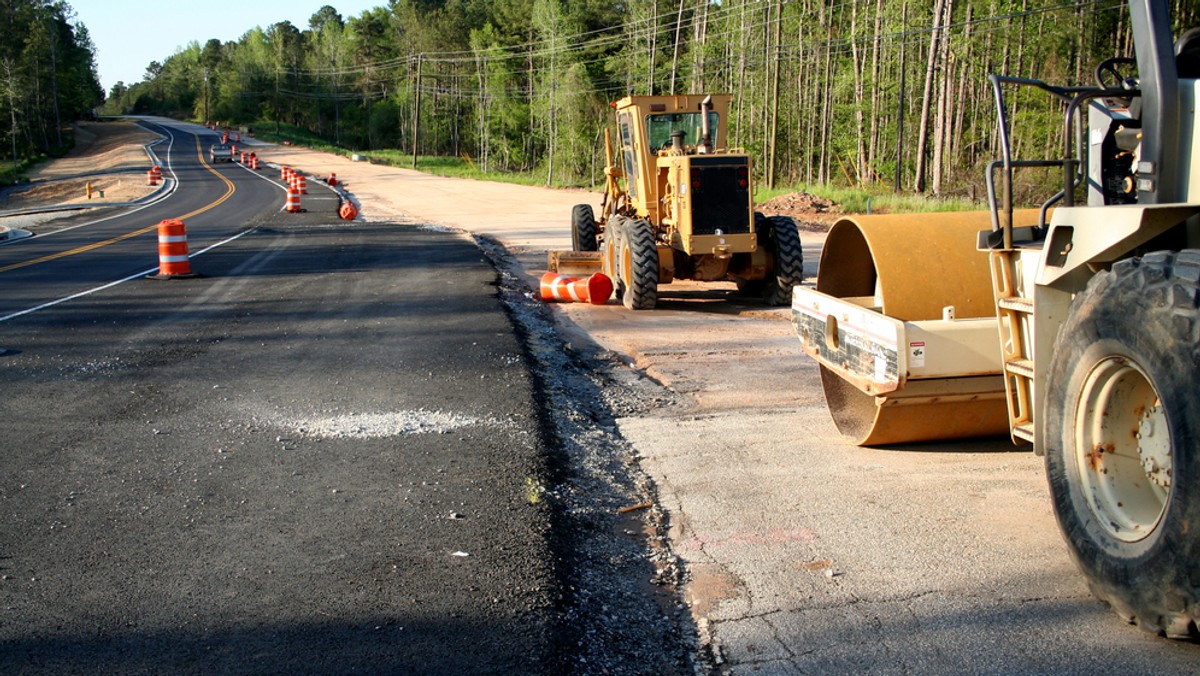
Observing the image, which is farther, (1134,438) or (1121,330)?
(1134,438)

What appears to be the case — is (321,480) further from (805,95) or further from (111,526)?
(805,95)

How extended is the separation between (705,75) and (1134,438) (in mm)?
61007

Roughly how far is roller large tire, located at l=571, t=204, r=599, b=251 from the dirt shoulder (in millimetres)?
33921

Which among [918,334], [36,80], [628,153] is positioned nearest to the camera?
[918,334]

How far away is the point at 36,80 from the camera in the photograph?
285ft

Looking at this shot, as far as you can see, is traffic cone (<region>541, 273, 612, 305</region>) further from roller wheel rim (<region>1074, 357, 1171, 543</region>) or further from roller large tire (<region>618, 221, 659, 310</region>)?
roller wheel rim (<region>1074, 357, 1171, 543</region>)

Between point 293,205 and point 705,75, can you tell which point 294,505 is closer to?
point 293,205

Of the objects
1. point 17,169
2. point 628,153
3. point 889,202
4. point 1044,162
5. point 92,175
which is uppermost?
point 17,169

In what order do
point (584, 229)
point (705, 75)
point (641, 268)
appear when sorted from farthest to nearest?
point (705, 75)
point (584, 229)
point (641, 268)

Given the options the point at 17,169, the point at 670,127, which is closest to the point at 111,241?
the point at 670,127

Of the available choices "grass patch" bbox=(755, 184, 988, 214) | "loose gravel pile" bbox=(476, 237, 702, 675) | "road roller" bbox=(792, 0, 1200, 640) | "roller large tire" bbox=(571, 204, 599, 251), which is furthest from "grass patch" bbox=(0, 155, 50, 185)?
"road roller" bbox=(792, 0, 1200, 640)

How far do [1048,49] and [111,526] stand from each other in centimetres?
4080

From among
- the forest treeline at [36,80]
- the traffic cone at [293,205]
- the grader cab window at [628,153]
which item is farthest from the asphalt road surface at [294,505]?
the forest treeline at [36,80]

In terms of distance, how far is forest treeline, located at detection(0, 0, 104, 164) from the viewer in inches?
2960
